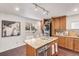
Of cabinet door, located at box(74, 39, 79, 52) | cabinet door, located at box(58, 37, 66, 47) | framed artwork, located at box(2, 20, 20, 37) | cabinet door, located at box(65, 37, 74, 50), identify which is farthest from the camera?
cabinet door, located at box(58, 37, 66, 47)

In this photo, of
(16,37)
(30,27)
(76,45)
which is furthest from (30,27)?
(76,45)

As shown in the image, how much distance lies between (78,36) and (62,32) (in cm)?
109

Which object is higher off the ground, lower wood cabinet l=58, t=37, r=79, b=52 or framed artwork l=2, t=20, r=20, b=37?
framed artwork l=2, t=20, r=20, b=37

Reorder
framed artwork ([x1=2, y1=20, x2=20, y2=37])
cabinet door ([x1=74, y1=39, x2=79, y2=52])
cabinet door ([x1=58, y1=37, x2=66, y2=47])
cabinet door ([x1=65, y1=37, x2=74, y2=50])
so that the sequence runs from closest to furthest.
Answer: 1. framed artwork ([x1=2, y1=20, x2=20, y2=37])
2. cabinet door ([x1=74, y1=39, x2=79, y2=52])
3. cabinet door ([x1=65, y1=37, x2=74, y2=50])
4. cabinet door ([x1=58, y1=37, x2=66, y2=47])

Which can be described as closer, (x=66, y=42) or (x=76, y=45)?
(x=76, y=45)

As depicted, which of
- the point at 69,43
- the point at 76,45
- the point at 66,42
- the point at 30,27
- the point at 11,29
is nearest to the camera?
the point at 11,29

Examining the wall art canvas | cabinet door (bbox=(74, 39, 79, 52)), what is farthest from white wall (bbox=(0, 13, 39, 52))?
cabinet door (bbox=(74, 39, 79, 52))

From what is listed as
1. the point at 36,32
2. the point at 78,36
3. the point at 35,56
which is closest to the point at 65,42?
the point at 78,36

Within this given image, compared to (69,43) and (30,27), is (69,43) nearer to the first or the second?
(69,43)

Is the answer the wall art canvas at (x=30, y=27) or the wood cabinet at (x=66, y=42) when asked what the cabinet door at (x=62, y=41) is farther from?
the wall art canvas at (x=30, y=27)

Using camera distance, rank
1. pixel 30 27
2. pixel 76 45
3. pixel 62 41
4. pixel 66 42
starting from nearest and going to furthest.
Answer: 1. pixel 30 27
2. pixel 76 45
3. pixel 66 42
4. pixel 62 41

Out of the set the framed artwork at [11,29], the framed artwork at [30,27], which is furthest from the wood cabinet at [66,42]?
the framed artwork at [11,29]

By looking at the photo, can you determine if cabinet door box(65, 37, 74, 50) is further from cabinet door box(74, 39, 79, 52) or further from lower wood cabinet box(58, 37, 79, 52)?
cabinet door box(74, 39, 79, 52)

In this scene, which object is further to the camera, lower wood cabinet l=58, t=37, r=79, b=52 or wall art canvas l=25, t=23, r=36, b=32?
lower wood cabinet l=58, t=37, r=79, b=52
